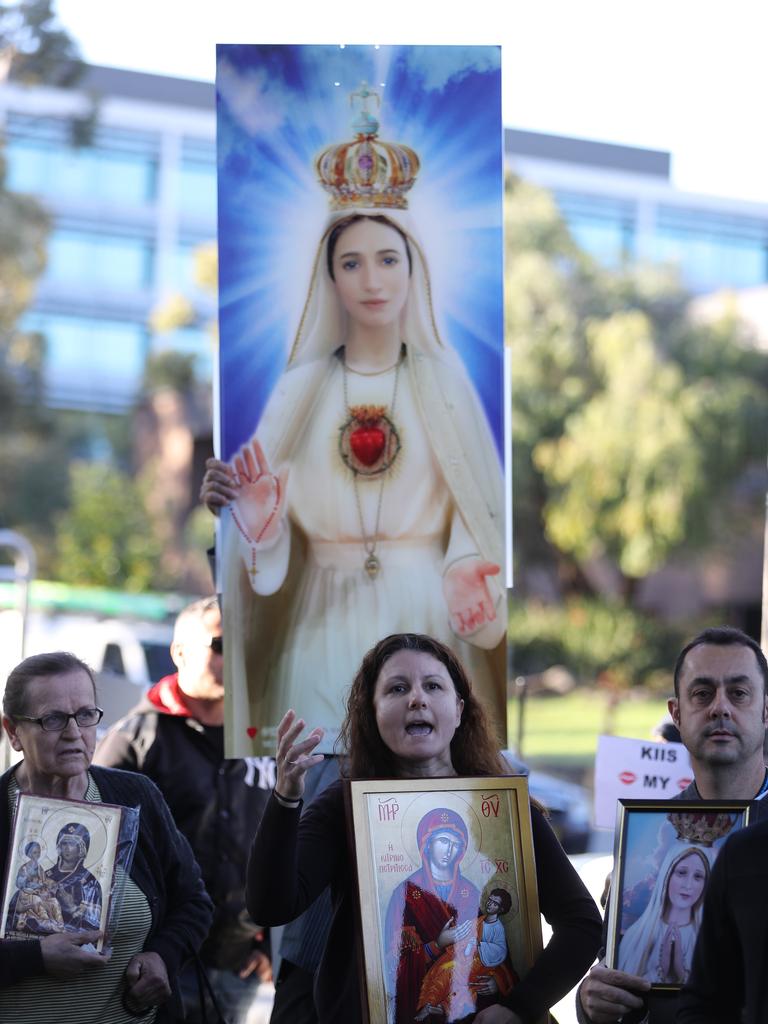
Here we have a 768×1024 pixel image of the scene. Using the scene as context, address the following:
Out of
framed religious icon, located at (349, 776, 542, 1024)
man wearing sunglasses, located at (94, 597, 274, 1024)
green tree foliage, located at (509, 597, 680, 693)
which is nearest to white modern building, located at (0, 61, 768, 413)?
green tree foliage, located at (509, 597, 680, 693)

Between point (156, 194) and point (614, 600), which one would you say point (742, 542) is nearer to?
point (614, 600)

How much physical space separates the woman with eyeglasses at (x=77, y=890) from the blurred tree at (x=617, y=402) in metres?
25.6

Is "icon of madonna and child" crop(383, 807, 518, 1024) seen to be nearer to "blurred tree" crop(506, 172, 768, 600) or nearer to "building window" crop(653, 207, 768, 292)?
"blurred tree" crop(506, 172, 768, 600)

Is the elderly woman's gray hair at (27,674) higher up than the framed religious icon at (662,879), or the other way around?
the elderly woman's gray hair at (27,674)

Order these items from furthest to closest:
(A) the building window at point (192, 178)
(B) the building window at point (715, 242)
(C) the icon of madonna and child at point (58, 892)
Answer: (A) the building window at point (192, 178) < (B) the building window at point (715, 242) < (C) the icon of madonna and child at point (58, 892)

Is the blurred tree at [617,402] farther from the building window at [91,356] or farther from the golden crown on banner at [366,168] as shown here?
the golden crown on banner at [366,168]

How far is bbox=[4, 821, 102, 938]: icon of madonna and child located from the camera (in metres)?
2.96

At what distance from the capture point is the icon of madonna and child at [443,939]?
8.85ft

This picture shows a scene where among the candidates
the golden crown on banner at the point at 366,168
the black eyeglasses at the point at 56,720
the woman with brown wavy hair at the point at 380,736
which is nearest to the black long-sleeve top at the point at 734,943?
the woman with brown wavy hair at the point at 380,736

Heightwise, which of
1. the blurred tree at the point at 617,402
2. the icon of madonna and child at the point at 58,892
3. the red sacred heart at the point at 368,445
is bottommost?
the icon of madonna and child at the point at 58,892

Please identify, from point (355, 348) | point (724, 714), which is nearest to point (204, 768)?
point (355, 348)

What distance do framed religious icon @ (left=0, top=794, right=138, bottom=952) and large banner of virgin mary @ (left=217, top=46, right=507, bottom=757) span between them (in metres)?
0.88

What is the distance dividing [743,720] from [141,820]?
1.38 metres

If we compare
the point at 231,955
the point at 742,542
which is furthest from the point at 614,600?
the point at 231,955
